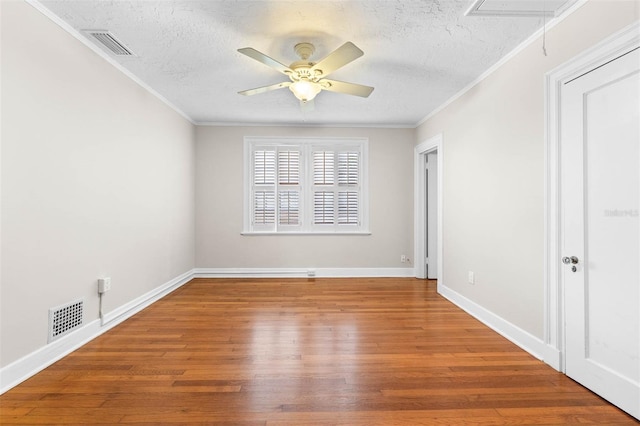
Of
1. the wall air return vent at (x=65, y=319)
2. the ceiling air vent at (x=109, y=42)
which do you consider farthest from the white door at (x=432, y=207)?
the wall air return vent at (x=65, y=319)

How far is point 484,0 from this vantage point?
208 cm

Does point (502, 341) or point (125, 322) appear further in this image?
point (125, 322)

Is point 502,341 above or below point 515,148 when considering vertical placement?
below

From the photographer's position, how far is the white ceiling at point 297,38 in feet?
7.20

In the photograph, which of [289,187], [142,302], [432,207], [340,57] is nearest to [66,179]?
[142,302]

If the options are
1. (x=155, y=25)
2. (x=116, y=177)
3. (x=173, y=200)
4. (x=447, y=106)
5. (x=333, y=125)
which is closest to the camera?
(x=155, y=25)

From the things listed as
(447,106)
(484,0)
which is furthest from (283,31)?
(447,106)

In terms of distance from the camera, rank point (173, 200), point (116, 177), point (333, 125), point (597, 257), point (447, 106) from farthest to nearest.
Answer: point (333, 125) < point (173, 200) < point (447, 106) < point (116, 177) < point (597, 257)

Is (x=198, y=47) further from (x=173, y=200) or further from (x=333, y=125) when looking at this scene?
(x=333, y=125)

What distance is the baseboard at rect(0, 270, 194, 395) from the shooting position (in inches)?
78.7

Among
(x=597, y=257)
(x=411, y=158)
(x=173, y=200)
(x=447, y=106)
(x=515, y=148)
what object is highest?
(x=447, y=106)

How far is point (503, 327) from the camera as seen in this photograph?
2.88m

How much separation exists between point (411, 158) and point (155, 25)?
4.06 metres

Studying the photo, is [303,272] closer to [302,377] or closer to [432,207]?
[432,207]
